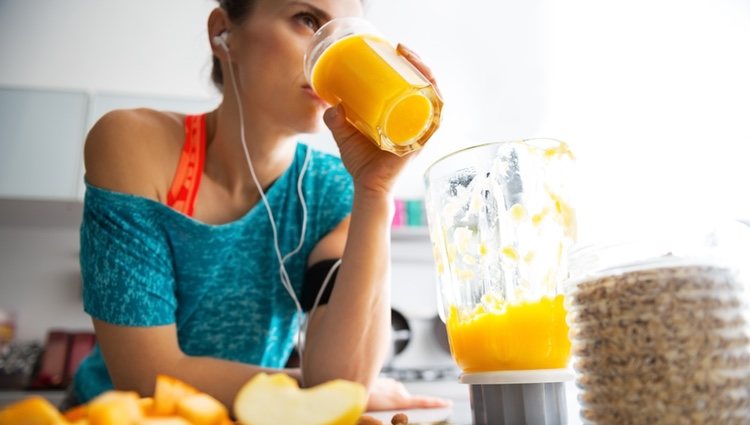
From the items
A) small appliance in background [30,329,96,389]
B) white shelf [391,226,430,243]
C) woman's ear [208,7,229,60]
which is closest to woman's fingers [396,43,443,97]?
woman's ear [208,7,229,60]

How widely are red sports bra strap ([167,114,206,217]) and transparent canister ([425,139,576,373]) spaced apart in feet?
1.50

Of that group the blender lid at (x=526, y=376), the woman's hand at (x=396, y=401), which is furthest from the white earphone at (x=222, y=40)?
the blender lid at (x=526, y=376)

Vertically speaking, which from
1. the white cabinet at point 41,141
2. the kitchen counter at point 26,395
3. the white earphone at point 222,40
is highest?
the white cabinet at point 41,141

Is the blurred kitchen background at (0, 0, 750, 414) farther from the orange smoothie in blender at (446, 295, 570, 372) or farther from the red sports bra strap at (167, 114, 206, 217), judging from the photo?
the orange smoothie in blender at (446, 295, 570, 372)

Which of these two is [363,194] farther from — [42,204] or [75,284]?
[75,284]

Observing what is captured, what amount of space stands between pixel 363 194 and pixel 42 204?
1.87 metres

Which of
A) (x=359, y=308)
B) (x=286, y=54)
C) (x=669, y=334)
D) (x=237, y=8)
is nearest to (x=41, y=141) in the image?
(x=237, y=8)

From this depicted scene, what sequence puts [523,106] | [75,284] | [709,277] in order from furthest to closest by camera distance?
[523,106]
[75,284]
[709,277]

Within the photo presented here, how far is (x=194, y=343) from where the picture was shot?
851 mm

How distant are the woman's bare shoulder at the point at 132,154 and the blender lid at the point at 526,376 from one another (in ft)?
1.86

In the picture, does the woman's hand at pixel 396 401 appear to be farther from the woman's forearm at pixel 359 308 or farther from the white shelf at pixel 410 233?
the white shelf at pixel 410 233

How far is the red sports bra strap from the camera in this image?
0.83m

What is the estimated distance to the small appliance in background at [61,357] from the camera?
185 cm

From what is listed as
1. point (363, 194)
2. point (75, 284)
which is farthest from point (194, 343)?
point (75, 284)
